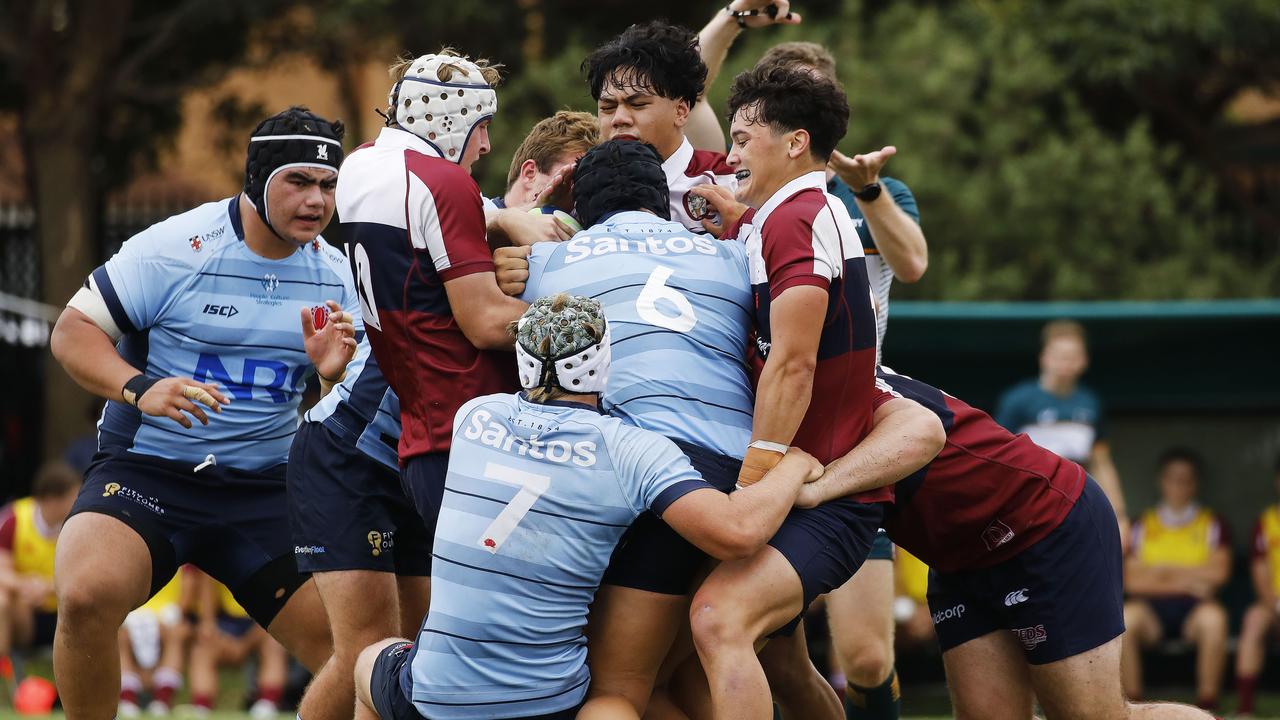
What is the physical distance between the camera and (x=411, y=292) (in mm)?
4660

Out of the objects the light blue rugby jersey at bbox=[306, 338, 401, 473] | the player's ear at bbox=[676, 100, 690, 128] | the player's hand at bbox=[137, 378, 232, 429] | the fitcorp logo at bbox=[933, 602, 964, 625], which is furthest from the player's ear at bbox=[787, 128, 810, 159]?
the player's hand at bbox=[137, 378, 232, 429]

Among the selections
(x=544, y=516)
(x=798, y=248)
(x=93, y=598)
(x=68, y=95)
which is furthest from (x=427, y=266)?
(x=68, y=95)

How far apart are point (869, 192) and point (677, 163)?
0.94 meters

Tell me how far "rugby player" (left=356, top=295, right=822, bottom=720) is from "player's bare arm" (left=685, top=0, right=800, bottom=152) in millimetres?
1792

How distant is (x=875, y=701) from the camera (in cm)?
596

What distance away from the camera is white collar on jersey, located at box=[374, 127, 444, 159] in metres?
4.78

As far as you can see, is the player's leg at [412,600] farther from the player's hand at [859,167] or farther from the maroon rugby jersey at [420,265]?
the player's hand at [859,167]

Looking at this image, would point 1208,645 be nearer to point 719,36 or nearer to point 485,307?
point 719,36

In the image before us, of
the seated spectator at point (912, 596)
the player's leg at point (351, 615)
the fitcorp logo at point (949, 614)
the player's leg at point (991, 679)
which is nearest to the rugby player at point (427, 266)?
the player's leg at point (351, 615)

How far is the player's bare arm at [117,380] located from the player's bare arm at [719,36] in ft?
6.54

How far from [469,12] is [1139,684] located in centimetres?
806

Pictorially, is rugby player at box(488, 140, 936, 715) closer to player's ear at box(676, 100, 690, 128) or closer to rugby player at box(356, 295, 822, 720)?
rugby player at box(356, 295, 822, 720)

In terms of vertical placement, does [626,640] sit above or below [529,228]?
below

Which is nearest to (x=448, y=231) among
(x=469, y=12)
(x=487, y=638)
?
(x=487, y=638)
